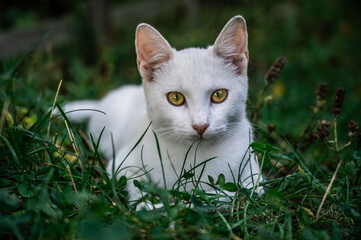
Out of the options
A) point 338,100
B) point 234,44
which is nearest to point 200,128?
point 234,44

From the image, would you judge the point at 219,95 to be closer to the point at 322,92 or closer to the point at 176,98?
the point at 176,98

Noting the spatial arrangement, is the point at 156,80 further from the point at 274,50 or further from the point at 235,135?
the point at 274,50

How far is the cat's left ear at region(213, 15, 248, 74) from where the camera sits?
6.98 ft

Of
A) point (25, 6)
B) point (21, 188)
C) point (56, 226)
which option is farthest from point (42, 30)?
point (56, 226)

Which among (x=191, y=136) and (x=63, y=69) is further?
(x=63, y=69)

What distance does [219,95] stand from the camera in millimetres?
2107

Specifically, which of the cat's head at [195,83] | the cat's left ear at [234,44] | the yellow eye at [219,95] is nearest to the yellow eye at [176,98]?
the cat's head at [195,83]

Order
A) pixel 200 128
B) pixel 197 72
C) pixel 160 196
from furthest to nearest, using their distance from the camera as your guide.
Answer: pixel 197 72
pixel 200 128
pixel 160 196

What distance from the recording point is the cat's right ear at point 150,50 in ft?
7.05

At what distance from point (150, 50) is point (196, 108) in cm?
54

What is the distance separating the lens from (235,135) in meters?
2.23

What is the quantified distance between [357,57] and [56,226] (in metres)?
6.60

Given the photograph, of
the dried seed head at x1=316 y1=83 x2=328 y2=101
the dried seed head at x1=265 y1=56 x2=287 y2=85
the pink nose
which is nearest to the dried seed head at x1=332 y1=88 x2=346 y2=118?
the dried seed head at x1=316 y1=83 x2=328 y2=101

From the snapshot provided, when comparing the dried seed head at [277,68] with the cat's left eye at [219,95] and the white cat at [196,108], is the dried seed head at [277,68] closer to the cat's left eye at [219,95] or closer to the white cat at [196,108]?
the white cat at [196,108]
